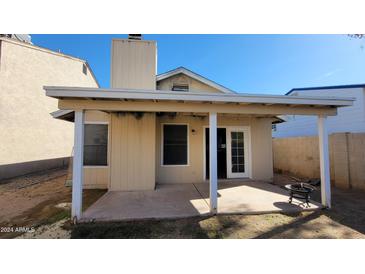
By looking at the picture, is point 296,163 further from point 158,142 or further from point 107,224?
point 107,224

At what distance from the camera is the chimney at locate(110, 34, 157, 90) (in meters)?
6.02

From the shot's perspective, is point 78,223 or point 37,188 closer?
point 78,223

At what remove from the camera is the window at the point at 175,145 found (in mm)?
6538

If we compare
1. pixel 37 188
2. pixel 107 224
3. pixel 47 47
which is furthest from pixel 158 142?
pixel 47 47

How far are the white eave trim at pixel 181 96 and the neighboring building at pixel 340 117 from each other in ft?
23.2

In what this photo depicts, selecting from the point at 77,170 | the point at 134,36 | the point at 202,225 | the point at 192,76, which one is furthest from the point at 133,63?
the point at 202,225

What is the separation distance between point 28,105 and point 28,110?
0.92 ft

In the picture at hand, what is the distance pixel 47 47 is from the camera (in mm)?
10281

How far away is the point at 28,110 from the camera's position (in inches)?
348

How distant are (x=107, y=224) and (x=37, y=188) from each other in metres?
5.06

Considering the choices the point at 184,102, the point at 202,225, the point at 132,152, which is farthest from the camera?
the point at 132,152

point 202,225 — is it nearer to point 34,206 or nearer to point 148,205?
point 148,205

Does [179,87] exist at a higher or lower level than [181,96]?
higher

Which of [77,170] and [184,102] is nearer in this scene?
[77,170]
